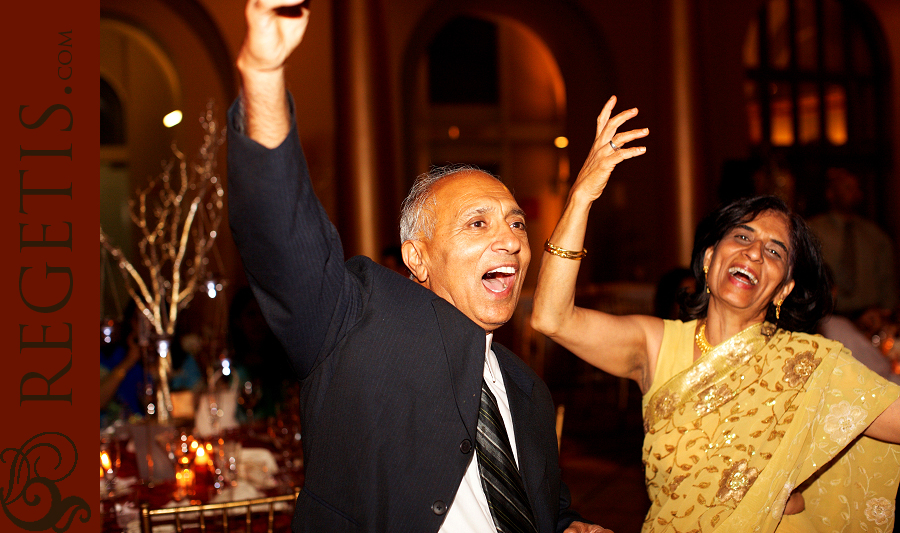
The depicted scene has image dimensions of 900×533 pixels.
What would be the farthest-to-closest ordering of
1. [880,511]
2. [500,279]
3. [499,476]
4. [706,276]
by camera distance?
[706,276] → [880,511] → [500,279] → [499,476]

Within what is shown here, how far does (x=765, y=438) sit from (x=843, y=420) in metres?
0.19

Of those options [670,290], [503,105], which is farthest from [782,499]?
[503,105]

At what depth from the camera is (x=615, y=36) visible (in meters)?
7.44

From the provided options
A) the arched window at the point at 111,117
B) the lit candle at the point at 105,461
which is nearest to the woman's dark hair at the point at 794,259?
the lit candle at the point at 105,461

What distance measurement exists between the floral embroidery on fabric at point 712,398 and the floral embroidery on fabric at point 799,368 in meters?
0.14

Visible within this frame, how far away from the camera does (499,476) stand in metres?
1.38

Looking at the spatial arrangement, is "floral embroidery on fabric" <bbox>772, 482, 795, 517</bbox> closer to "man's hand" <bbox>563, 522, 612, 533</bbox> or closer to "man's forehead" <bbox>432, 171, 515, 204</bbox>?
"man's hand" <bbox>563, 522, 612, 533</bbox>

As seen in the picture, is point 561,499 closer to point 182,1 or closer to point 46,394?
point 46,394

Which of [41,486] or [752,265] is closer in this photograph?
[41,486]

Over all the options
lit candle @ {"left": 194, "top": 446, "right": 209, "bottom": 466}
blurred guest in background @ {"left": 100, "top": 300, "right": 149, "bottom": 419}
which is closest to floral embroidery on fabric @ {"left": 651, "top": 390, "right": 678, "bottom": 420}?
lit candle @ {"left": 194, "top": 446, "right": 209, "bottom": 466}

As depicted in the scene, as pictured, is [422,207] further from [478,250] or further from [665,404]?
[665,404]

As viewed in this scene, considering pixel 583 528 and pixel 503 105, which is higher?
pixel 503 105

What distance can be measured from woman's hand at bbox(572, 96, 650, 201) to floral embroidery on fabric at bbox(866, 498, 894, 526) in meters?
1.11

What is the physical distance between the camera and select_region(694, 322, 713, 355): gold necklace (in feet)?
6.41
